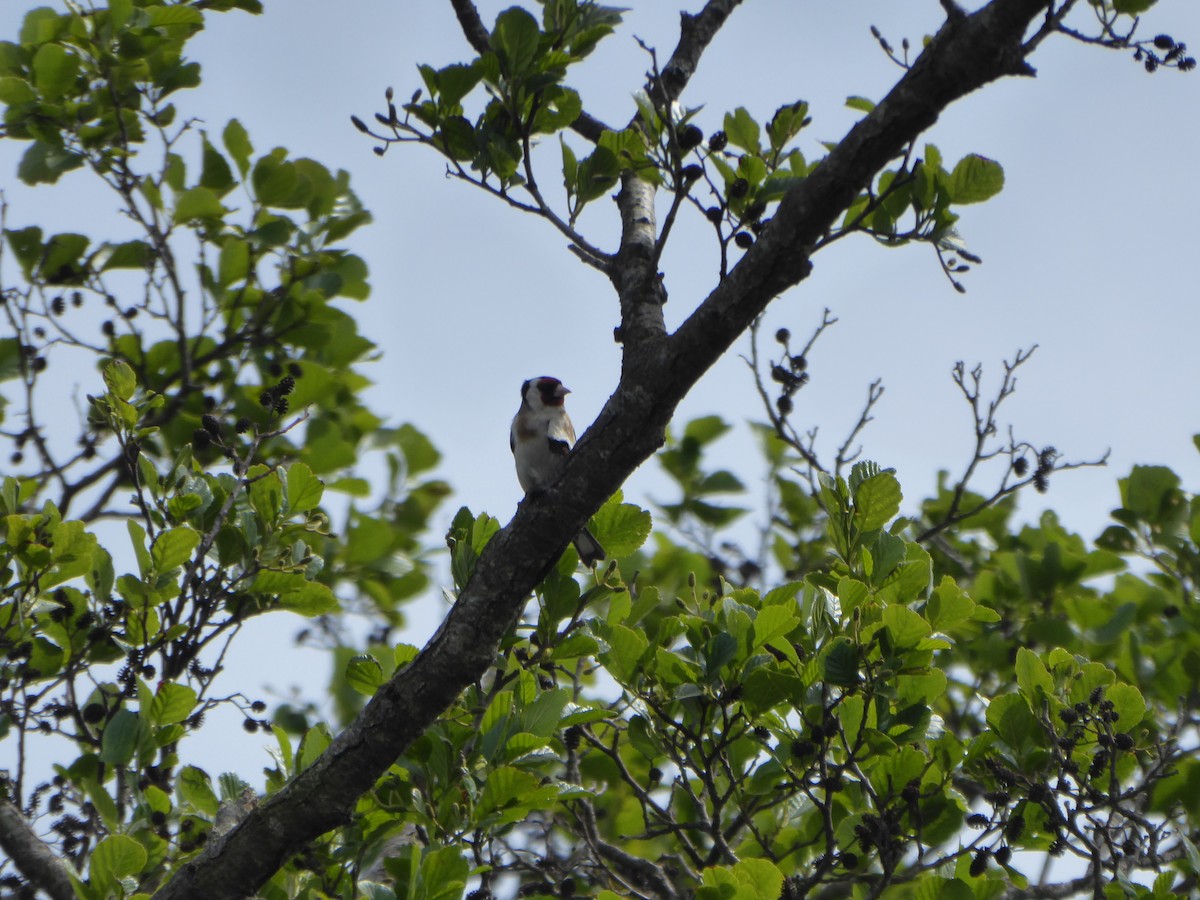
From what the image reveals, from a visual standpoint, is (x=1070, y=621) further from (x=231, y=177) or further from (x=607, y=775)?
(x=231, y=177)

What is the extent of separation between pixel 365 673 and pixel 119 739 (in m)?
0.74

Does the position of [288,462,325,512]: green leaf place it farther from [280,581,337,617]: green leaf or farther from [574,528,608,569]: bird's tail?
[574,528,608,569]: bird's tail

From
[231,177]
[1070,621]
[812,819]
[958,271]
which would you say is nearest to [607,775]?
[812,819]

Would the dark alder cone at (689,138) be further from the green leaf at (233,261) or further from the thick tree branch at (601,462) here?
the green leaf at (233,261)

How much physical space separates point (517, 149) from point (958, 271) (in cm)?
119

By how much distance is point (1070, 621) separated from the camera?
5.63 metres

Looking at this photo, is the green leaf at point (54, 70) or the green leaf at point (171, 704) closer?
the green leaf at point (171, 704)

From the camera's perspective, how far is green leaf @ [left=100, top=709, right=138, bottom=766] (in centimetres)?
352

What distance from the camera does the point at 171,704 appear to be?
3586mm

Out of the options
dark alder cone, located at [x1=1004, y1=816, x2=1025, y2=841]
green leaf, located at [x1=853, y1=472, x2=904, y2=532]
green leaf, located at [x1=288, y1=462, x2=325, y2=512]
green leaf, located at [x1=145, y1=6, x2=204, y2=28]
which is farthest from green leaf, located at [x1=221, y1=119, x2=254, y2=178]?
dark alder cone, located at [x1=1004, y1=816, x2=1025, y2=841]

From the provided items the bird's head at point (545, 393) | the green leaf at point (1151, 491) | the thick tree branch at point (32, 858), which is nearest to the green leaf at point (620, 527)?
the thick tree branch at point (32, 858)

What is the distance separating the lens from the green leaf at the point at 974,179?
331 centimetres

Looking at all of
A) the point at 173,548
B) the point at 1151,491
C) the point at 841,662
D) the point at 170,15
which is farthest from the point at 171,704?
the point at 1151,491

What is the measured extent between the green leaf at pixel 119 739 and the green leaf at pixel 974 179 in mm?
2579
